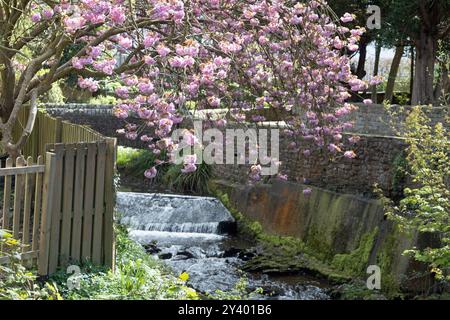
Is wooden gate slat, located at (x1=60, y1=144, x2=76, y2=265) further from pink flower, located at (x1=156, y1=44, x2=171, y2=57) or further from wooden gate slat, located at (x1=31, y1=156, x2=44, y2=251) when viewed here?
pink flower, located at (x1=156, y1=44, x2=171, y2=57)

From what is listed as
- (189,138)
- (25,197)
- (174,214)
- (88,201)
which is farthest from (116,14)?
(174,214)

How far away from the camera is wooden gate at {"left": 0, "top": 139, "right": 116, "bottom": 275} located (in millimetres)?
6887

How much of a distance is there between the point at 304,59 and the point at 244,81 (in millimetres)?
852

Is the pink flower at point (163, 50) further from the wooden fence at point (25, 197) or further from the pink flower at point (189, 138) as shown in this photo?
the wooden fence at point (25, 197)

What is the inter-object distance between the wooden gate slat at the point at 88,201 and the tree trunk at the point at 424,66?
1535 centimetres

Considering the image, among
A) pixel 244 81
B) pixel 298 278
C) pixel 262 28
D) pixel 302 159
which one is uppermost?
pixel 262 28

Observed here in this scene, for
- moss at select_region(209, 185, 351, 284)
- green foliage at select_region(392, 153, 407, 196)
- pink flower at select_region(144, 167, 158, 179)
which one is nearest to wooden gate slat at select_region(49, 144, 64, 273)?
pink flower at select_region(144, 167, 158, 179)

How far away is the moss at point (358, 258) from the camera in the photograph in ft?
37.8

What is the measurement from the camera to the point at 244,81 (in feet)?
30.6

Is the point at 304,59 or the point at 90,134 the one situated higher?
the point at 304,59

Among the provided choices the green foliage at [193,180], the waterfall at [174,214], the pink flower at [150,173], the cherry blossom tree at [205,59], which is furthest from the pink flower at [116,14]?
the green foliage at [193,180]

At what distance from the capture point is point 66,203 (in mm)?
7105

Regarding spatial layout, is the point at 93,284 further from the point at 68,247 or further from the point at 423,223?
the point at 423,223
